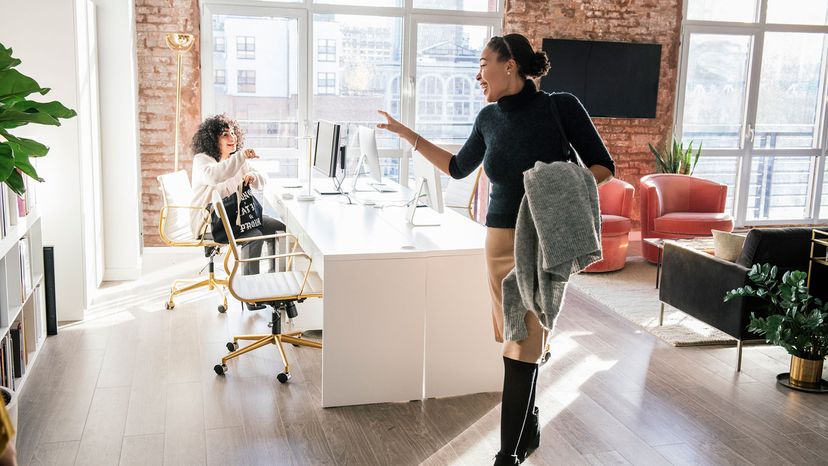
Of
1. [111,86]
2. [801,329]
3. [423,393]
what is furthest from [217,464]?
[111,86]

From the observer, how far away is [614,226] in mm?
→ 6824

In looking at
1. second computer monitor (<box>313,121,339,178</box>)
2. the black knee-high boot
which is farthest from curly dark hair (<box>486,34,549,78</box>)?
second computer monitor (<box>313,121,339,178</box>)

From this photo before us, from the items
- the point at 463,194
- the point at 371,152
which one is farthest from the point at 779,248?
the point at 463,194

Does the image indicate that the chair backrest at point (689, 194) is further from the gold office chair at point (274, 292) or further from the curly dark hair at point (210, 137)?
the gold office chair at point (274, 292)

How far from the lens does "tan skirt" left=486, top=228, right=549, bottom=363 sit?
9.69 feet

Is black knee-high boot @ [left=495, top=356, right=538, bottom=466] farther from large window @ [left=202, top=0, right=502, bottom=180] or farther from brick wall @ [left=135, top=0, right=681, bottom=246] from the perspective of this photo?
brick wall @ [left=135, top=0, right=681, bottom=246]

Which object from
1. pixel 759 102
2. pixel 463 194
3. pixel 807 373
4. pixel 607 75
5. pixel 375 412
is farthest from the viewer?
pixel 759 102

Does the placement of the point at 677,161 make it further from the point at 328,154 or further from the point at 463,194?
the point at 328,154

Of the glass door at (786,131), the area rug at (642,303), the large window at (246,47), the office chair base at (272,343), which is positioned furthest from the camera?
the glass door at (786,131)

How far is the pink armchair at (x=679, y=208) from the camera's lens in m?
6.96

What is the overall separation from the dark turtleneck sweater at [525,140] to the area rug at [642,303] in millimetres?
2466

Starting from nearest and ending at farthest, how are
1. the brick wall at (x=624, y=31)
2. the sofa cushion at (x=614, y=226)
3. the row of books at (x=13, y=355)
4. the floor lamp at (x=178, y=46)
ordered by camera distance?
the row of books at (x=13, y=355) < the floor lamp at (x=178, y=46) < the sofa cushion at (x=614, y=226) < the brick wall at (x=624, y=31)

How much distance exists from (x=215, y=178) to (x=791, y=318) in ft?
11.5

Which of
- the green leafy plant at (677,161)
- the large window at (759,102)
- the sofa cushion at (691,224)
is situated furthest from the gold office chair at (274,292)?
the large window at (759,102)
